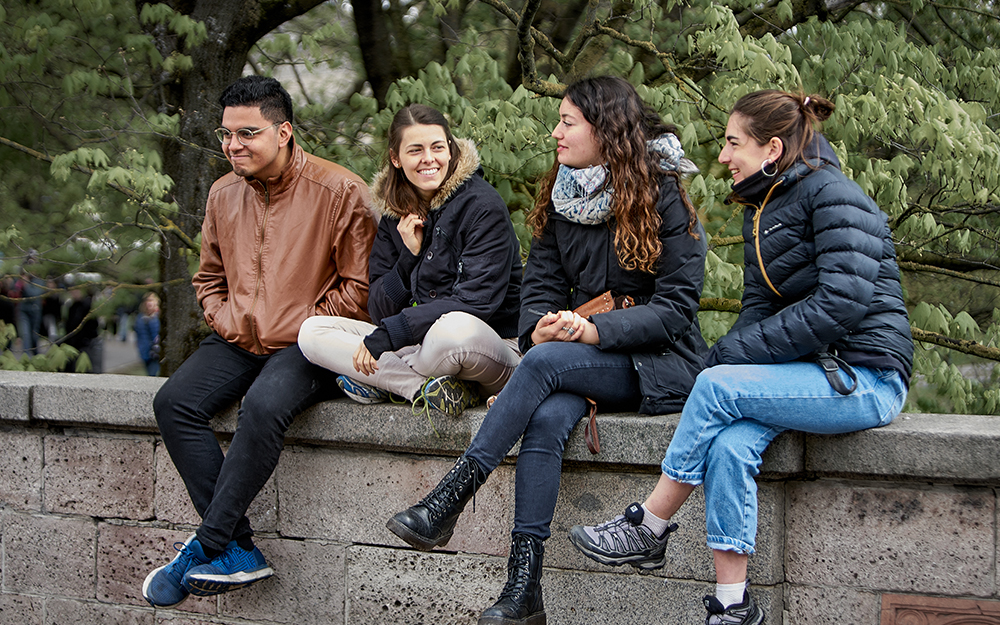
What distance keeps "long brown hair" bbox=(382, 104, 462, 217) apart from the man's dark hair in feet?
1.67

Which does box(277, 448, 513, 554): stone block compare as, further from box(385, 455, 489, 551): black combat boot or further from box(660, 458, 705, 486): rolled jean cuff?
box(660, 458, 705, 486): rolled jean cuff

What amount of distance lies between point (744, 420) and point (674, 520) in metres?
0.53

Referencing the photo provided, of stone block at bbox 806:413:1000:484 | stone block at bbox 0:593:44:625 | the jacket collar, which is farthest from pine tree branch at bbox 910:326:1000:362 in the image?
stone block at bbox 0:593:44:625

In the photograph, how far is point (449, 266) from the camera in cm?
360

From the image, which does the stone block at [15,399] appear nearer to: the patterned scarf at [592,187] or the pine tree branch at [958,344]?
the patterned scarf at [592,187]

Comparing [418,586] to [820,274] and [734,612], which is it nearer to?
[734,612]

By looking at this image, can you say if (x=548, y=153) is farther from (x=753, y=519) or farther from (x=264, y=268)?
(x=753, y=519)

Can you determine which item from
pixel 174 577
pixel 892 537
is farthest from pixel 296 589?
pixel 892 537

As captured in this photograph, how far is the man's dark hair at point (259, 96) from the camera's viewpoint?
3771mm

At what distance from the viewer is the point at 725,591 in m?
2.81

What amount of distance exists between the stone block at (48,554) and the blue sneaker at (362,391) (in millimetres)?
1403

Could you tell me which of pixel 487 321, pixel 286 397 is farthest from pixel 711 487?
pixel 286 397

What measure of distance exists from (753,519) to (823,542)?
488 millimetres

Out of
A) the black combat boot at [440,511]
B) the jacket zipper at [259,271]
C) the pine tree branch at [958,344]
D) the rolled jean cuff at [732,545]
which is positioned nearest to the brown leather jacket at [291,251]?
the jacket zipper at [259,271]
